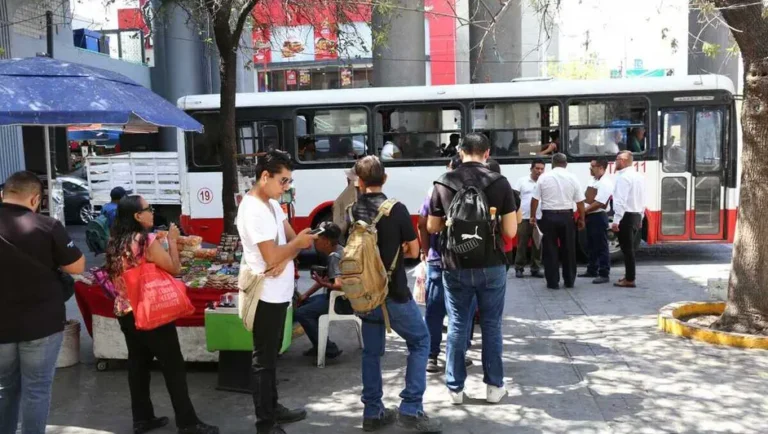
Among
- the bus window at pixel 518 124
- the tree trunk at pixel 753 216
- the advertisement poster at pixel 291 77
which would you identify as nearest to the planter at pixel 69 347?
the tree trunk at pixel 753 216

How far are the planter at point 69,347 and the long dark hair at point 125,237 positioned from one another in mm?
2122

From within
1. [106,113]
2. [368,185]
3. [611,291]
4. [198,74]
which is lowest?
[611,291]

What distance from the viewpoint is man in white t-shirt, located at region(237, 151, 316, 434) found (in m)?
4.48

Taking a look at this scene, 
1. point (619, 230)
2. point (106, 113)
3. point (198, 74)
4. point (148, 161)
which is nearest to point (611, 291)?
point (619, 230)

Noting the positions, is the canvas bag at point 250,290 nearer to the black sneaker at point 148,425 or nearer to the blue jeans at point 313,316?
the black sneaker at point 148,425

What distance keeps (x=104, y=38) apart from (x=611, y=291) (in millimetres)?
22004

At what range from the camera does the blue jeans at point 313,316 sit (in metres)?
6.57

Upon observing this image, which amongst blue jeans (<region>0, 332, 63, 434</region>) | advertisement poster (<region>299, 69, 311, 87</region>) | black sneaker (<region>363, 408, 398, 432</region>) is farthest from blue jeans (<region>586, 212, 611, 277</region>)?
advertisement poster (<region>299, 69, 311, 87</region>)

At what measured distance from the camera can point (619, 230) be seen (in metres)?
9.36

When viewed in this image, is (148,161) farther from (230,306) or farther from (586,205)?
(230,306)

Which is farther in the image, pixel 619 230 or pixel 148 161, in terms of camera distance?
pixel 148 161

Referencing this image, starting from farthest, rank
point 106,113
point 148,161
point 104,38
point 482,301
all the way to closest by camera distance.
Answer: point 104,38 → point 148,161 → point 106,113 → point 482,301

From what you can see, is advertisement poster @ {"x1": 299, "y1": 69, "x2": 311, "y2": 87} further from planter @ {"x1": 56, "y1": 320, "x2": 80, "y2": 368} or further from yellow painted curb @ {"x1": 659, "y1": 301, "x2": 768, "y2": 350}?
planter @ {"x1": 56, "y1": 320, "x2": 80, "y2": 368}

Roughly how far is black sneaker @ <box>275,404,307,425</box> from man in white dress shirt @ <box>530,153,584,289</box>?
509 cm
